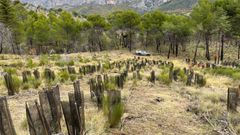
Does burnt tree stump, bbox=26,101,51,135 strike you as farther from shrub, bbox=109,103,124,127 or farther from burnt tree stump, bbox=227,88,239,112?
burnt tree stump, bbox=227,88,239,112

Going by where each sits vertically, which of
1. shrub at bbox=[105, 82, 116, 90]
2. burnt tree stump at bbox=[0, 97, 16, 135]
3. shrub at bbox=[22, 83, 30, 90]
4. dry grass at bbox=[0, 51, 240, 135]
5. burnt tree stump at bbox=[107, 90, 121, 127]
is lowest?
dry grass at bbox=[0, 51, 240, 135]

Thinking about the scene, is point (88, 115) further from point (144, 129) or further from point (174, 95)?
point (174, 95)

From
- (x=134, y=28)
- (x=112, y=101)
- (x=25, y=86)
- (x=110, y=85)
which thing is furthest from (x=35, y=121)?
(x=134, y=28)

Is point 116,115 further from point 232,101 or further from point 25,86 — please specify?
point 25,86

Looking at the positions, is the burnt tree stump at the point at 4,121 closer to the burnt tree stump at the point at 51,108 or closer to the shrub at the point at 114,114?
the burnt tree stump at the point at 51,108

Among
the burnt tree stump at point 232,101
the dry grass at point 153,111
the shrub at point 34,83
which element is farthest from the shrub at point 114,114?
the shrub at point 34,83

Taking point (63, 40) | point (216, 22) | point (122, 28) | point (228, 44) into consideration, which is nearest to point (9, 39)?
point (63, 40)

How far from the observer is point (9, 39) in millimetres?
49438

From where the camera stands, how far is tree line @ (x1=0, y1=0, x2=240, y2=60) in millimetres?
44906

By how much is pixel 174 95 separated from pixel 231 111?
10.7 feet

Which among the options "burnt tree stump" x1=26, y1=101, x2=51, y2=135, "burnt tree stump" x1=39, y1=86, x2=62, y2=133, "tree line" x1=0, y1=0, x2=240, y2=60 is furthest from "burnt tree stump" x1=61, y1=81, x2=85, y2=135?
"tree line" x1=0, y1=0, x2=240, y2=60

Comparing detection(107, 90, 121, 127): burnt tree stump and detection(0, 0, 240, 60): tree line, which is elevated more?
detection(0, 0, 240, 60): tree line

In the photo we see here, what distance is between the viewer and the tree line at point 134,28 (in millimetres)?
44906

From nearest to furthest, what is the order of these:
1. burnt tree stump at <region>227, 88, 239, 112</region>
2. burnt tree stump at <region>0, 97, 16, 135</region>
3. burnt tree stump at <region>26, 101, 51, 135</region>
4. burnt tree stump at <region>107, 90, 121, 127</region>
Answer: burnt tree stump at <region>0, 97, 16, 135</region> < burnt tree stump at <region>26, 101, 51, 135</region> < burnt tree stump at <region>107, 90, 121, 127</region> < burnt tree stump at <region>227, 88, 239, 112</region>
